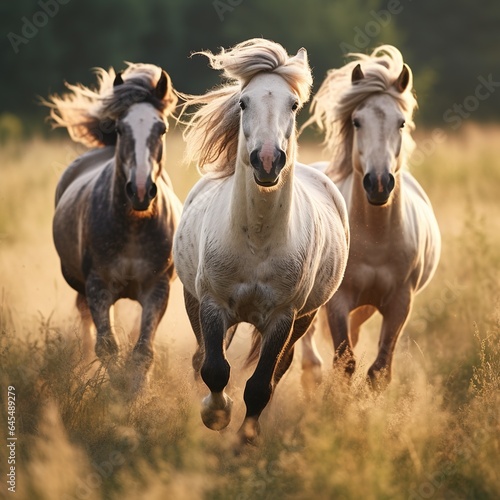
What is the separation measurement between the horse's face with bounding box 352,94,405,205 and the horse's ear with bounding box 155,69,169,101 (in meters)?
1.31

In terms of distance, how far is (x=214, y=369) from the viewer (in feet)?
16.8

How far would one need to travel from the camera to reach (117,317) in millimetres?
8406

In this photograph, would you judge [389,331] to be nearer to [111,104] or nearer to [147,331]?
[147,331]

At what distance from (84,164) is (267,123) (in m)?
3.87

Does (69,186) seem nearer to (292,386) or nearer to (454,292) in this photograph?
(292,386)

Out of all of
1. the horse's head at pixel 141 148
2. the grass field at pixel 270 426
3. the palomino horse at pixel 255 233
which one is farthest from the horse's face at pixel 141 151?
the grass field at pixel 270 426

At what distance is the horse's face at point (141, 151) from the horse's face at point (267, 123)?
1.49 m

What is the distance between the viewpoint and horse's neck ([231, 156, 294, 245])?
496 cm

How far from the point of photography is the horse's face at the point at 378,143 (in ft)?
20.4

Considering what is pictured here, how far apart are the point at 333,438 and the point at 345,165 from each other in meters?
3.14

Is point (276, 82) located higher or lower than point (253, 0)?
lower

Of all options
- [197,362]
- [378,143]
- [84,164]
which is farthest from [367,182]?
[84,164]

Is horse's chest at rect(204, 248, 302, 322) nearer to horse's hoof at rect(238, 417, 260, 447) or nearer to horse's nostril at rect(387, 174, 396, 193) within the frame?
horse's hoof at rect(238, 417, 260, 447)

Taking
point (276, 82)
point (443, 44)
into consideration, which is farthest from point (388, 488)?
point (443, 44)
